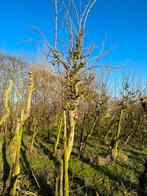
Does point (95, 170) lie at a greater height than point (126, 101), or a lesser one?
lesser

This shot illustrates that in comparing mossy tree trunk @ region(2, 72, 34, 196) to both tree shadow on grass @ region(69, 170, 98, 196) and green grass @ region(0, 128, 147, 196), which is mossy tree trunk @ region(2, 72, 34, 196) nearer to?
green grass @ region(0, 128, 147, 196)

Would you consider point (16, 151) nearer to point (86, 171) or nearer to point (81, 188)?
point (81, 188)

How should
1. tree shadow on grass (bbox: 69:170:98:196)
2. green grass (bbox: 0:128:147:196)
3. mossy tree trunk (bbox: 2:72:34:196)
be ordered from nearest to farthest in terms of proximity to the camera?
mossy tree trunk (bbox: 2:72:34:196), tree shadow on grass (bbox: 69:170:98:196), green grass (bbox: 0:128:147:196)

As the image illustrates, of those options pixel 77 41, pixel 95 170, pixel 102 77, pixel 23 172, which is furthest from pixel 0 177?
pixel 102 77

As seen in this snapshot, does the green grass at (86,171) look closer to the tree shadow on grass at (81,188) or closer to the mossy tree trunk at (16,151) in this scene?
the tree shadow on grass at (81,188)

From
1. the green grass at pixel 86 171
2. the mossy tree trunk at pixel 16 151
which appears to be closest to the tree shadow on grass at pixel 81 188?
the green grass at pixel 86 171

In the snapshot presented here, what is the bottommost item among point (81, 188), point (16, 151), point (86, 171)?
point (81, 188)

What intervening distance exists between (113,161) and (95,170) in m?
1.67

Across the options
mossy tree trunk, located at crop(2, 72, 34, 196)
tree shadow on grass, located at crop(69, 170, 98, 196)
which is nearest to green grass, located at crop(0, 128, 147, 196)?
tree shadow on grass, located at crop(69, 170, 98, 196)

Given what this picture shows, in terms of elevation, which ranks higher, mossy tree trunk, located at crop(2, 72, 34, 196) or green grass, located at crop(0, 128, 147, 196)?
mossy tree trunk, located at crop(2, 72, 34, 196)

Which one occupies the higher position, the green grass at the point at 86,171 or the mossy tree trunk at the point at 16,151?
the mossy tree trunk at the point at 16,151

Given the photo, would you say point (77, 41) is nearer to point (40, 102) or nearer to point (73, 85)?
point (73, 85)

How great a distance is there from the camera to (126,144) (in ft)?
53.9

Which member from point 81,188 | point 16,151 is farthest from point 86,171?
point 16,151
